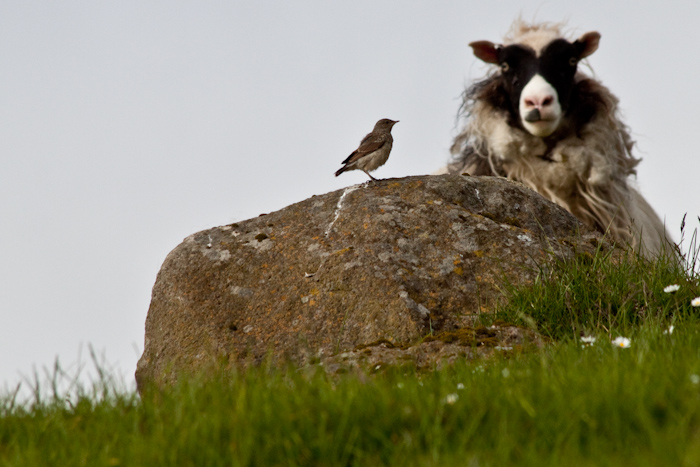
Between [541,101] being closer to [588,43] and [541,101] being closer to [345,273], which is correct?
[588,43]

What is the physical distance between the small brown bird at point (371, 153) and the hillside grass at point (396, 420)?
2.69 m

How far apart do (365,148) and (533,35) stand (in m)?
3.41

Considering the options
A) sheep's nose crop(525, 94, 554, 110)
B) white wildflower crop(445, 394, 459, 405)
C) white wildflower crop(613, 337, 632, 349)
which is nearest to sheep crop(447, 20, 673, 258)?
sheep's nose crop(525, 94, 554, 110)

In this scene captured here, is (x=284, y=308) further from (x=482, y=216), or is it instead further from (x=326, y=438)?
(x=326, y=438)

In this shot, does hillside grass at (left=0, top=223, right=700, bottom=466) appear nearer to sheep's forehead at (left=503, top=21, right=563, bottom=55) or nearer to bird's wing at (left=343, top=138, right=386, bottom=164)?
bird's wing at (left=343, top=138, right=386, bottom=164)

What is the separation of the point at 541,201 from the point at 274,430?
379cm

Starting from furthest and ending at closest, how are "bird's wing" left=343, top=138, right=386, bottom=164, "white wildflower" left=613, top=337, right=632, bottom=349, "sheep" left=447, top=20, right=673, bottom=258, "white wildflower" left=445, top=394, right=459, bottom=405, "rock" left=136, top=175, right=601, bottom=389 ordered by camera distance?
"sheep" left=447, top=20, right=673, bottom=258, "bird's wing" left=343, top=138, right=386, bottom=164, "rock" left=136, top=175, right=601, bottom=389, "white wildflower" left=613, top=337, right=632, bottom=349, "white wildflower" left=445, top=394, right=459, bottom=405

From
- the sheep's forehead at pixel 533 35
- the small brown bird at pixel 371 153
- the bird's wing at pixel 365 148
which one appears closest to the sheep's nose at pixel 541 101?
→ the sheep's forehead at pixel 533 35

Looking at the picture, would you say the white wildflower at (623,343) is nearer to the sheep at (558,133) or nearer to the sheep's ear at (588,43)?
the sheep at (558,133)

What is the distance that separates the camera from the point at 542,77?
7.69 m

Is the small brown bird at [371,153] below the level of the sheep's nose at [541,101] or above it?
below

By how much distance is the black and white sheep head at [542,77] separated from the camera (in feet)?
24.8

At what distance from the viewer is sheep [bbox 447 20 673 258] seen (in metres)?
7.72

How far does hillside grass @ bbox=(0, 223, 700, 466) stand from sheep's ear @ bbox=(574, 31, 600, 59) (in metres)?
5.56
